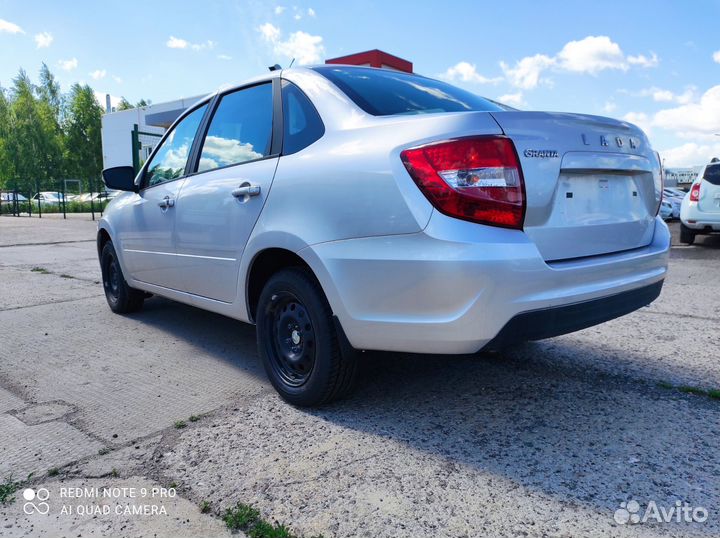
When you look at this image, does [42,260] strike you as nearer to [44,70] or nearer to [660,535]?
[660,535]

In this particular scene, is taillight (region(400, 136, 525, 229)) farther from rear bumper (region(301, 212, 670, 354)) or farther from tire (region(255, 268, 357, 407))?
tire (region(255, 268, 357, 407))

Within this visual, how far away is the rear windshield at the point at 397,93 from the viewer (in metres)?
2.71

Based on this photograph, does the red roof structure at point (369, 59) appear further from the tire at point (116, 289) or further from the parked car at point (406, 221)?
the parked car at point (406, 221)

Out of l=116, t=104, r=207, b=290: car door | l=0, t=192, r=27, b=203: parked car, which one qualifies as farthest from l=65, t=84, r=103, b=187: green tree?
l=116, t=104, r=207, b=290: car door

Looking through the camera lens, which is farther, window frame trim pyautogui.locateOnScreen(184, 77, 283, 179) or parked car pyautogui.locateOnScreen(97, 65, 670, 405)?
window frame trim pyautogui.locateOnScreen(184, 77, 283, 179)

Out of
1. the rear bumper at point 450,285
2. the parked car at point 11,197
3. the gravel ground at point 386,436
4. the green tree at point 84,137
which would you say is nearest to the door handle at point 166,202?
the gravel ground at point 386,436

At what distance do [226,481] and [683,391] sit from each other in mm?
2363

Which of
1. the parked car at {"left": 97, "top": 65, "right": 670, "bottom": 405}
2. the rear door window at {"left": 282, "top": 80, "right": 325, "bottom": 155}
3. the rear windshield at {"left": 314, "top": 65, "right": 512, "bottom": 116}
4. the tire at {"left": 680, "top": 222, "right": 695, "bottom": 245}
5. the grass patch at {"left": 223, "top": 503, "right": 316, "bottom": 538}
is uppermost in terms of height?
the rear windshield at {"left": 314, "top": 65, "right": 512, "bottom": 116}

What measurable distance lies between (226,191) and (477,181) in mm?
1594

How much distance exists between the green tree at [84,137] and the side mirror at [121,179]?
171ft

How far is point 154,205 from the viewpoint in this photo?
13.3 ft

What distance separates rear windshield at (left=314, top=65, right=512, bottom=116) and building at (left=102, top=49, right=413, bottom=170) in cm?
1480

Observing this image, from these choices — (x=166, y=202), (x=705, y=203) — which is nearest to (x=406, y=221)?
(x=166, y=202)

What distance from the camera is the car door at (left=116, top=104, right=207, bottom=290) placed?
151 inches
